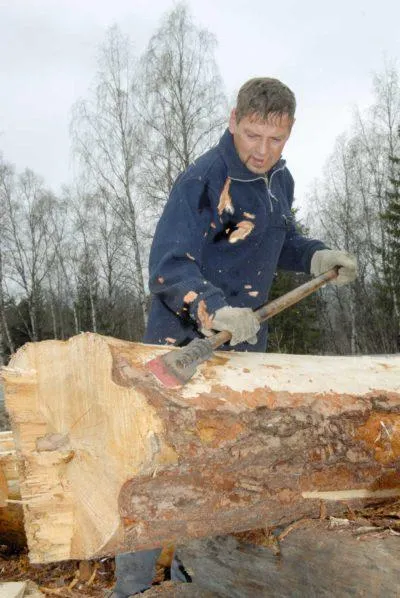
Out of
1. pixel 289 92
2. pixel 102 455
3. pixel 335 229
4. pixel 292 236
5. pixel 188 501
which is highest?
pixel 335 229

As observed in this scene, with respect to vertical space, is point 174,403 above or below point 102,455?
above

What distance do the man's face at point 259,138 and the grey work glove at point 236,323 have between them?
0.90 meters

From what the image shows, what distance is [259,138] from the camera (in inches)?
104

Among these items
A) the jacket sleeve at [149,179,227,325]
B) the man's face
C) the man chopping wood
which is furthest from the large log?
the man's face

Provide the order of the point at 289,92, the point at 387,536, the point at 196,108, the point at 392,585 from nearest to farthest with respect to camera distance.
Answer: the point at 392,585
the point at 387,536
the point at 289,92
the point at 196,108

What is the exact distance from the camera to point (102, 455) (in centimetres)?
186

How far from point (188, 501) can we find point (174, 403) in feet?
1.20

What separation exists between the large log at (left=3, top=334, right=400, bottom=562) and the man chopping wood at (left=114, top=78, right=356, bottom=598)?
441 mm

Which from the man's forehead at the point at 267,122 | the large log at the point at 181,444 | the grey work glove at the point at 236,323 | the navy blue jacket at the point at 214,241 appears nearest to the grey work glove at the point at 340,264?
the navy blue jacket at the point at 214,241

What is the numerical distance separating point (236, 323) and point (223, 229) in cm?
74

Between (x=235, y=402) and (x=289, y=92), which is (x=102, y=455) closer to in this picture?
(x=235, y=402)

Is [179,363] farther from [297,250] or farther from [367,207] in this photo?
[367,207]

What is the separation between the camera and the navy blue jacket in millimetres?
2445

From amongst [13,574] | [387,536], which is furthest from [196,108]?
[387,536]
